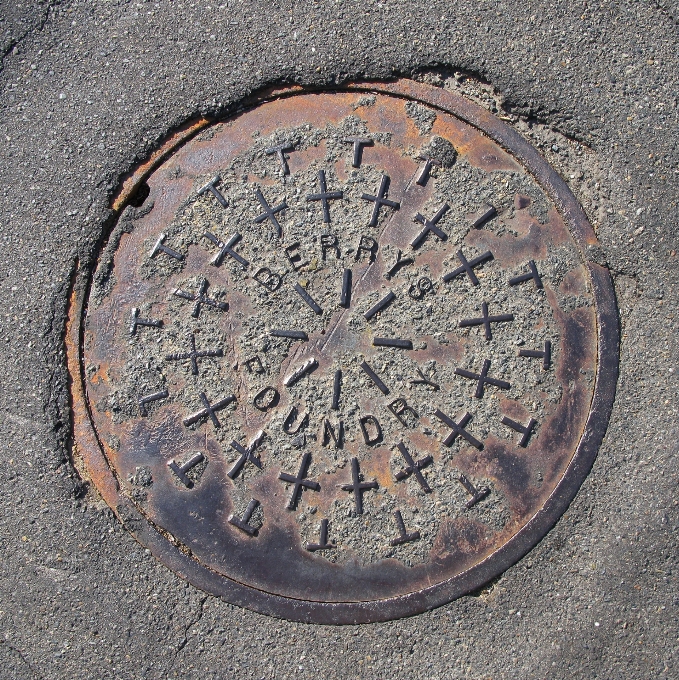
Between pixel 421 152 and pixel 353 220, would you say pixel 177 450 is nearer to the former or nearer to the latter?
pixel 353 220

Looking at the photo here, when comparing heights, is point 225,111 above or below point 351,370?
above

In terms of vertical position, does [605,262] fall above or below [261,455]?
below

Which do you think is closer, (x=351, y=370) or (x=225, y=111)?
(x=351, y=370)

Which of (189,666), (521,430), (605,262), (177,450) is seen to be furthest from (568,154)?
(189,666)
